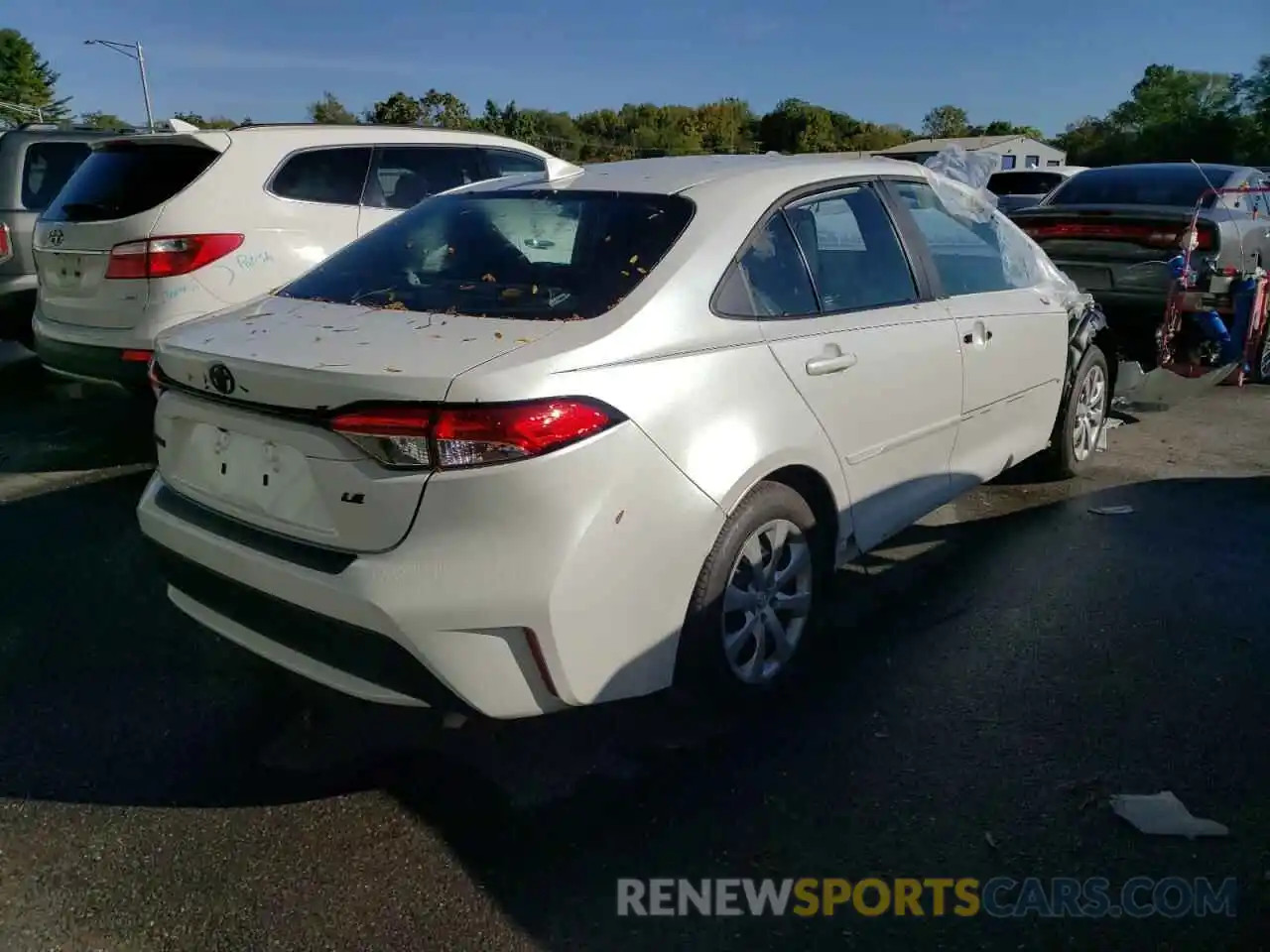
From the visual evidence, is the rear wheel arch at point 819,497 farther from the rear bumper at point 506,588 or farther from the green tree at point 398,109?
the green tree at point 398,109

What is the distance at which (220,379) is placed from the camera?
2.57m

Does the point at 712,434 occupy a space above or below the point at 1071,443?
above

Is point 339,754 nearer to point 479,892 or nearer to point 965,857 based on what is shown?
point 479,892

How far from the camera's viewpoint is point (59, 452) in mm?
5809

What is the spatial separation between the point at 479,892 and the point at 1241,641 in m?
2.82

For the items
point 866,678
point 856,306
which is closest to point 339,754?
point 866,678

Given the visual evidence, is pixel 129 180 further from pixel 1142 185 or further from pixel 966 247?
pixel 1142 185

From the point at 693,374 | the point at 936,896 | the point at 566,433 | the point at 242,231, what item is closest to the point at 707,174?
the point at 693,374

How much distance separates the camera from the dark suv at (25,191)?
7.07 metres

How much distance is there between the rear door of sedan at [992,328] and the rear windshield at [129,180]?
382cm

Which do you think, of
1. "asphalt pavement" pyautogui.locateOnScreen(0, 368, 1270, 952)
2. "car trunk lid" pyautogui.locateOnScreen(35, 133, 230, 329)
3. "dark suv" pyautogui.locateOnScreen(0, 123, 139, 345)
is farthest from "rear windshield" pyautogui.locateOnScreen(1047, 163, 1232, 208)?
"dark suv" pyautogui.locateOnScreen(0, 123, 139, 345)

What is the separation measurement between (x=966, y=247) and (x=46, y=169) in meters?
7.01

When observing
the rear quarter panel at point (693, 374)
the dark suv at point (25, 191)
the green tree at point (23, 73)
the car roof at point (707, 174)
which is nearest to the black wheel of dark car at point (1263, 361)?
the car roof at point (707, 174)

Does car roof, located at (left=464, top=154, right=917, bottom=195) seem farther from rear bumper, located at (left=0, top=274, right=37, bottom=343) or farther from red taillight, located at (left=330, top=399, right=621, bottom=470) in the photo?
rear bumper, located at (left=0, top=274, right=37, bottom=343)
